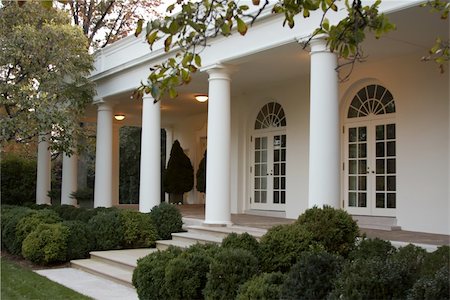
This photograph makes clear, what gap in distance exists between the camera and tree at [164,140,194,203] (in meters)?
19.3

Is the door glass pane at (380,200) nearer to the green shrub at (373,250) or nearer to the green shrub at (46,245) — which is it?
the green shrub at (373,250)

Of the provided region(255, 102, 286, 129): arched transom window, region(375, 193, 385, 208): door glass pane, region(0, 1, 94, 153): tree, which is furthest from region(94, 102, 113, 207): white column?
region(375, 193, 385, 208): door glass pane

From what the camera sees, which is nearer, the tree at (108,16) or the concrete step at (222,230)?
the concrete step at (222,230)

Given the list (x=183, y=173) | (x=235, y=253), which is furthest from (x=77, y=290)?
(x=183, y=173)

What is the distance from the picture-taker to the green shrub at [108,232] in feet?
36.6

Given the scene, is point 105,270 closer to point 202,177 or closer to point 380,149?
point 380,149

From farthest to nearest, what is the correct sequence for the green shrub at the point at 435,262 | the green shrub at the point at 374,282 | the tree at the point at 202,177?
the tree at the point at 202,177 → the green shrub at the point at 435,262 → the green shrub at the point at 374,282

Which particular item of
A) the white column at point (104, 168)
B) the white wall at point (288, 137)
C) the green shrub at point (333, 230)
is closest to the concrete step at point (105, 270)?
the green shrub at point (333, 230)

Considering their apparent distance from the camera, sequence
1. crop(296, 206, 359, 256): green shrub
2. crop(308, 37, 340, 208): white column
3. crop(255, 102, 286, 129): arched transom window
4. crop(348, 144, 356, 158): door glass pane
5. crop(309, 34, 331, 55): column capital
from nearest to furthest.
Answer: crop(296, 206, 359, 256): green shrub
crop(308, 37, 340, 208): white column
crop(309, 34, 331, 55): column capital
crop(348, 144, 356, 158): door glass pane
crop(255, 102, 286, 129): arched transom window

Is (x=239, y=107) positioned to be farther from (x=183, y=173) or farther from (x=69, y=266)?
(x=69, y=266)

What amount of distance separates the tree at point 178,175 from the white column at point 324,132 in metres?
11.4

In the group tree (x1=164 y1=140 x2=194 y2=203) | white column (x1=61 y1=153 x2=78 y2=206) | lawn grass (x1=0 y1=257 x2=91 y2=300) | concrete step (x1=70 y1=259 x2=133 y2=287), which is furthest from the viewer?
tree (x1=164 y1=140 x2=194 y2=203)

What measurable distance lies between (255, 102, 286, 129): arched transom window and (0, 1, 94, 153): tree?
4.88m

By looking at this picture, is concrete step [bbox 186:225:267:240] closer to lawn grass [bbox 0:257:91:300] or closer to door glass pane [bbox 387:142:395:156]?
lawn grass [bbox 0:257:91:300]
